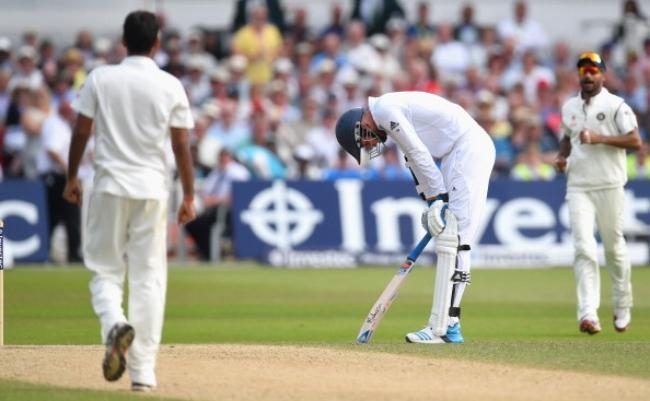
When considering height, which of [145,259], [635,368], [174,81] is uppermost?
[174,81]

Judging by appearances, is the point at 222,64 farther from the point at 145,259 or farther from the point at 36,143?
the point at 145,259

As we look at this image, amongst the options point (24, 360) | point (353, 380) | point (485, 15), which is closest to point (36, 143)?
point (485, 15)

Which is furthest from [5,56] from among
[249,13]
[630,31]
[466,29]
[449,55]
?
[630,31]

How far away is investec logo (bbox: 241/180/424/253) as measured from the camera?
72.7 feet

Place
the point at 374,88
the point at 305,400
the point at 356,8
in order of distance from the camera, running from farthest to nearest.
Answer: the point at 356,8 → the point at 374,88 → the point at 305,400

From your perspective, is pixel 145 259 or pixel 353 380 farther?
pixel 353 380

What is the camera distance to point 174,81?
870cm

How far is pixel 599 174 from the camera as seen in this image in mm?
13383

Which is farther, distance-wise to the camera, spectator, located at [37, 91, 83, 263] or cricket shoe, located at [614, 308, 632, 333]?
spectator, located at [37, 91, 83, 263]

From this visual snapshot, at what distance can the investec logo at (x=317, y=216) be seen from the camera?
2217 cm

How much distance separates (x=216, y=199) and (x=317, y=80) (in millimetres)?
3721

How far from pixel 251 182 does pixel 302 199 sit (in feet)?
2.54

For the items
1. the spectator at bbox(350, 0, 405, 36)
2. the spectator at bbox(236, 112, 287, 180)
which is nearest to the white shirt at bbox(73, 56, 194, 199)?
the spectator at bbox(236, 112, 287, 180)

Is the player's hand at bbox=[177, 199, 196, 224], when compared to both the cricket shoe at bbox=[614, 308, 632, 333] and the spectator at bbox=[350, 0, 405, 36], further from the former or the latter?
the spectator at bbox=[350, 0, 405, 36]
